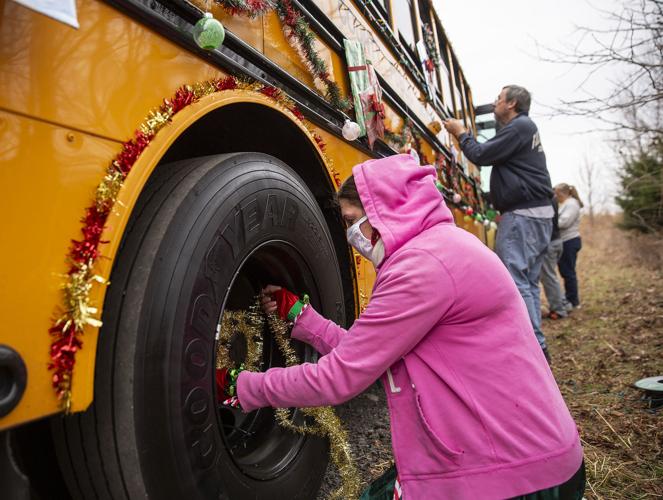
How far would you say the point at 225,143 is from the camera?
5.06ft

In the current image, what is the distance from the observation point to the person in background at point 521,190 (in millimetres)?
3355

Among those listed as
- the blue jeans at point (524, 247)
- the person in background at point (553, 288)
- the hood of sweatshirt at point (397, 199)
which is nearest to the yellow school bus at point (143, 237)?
the hood of sweatshirt at point (397, 199)

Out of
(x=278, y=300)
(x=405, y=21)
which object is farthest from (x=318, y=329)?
(x=405, y=21)

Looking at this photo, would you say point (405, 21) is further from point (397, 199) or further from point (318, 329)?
point (318, 329)

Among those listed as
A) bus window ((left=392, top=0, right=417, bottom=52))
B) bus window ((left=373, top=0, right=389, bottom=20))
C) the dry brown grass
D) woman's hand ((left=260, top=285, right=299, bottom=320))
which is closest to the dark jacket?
bus window ((left=392, top=0, right=417, bottom=52))

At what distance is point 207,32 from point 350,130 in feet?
3.01

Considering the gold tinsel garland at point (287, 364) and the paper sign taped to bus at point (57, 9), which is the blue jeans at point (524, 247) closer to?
the gold tinsel garland at point (287, 364)

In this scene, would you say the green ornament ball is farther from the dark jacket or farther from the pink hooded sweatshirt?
the dark jacket

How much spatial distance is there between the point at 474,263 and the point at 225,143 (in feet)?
2.91

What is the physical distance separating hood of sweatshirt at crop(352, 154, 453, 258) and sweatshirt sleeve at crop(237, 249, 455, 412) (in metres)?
0.10

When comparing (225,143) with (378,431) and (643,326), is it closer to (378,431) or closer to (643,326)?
(378,431)

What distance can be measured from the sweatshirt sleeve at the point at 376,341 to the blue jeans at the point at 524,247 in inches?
92.8

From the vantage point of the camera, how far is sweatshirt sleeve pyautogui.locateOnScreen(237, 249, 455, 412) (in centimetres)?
117

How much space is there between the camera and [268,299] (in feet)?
5.16
